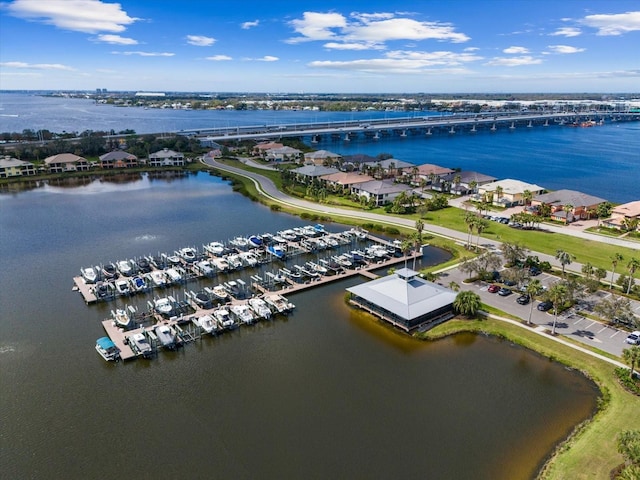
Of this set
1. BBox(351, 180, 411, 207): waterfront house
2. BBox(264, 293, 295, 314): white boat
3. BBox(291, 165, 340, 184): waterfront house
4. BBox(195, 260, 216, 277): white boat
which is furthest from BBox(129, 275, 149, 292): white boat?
BBox(291, 165, 340, 184): waterfront house

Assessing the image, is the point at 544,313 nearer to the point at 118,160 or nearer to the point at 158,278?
the point at 158,278

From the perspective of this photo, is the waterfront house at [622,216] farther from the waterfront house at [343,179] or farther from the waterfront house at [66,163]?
the waterfront house at [66,163]

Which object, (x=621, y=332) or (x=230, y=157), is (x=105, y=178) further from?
(x=621, y=332)

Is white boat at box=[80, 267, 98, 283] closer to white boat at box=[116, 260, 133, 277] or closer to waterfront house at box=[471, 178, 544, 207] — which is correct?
white boat at box=[116, 260, 133, 277]

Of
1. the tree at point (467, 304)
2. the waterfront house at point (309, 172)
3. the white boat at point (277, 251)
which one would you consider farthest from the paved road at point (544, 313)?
the waterfront house at point (309, 172)

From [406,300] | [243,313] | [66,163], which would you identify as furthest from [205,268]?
[66,163]

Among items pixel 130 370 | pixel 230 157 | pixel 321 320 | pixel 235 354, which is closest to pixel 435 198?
pixel 321 320

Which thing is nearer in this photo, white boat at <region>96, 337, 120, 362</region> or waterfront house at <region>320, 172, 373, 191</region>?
white boat at <region>96, 337, 120, 362</region>
